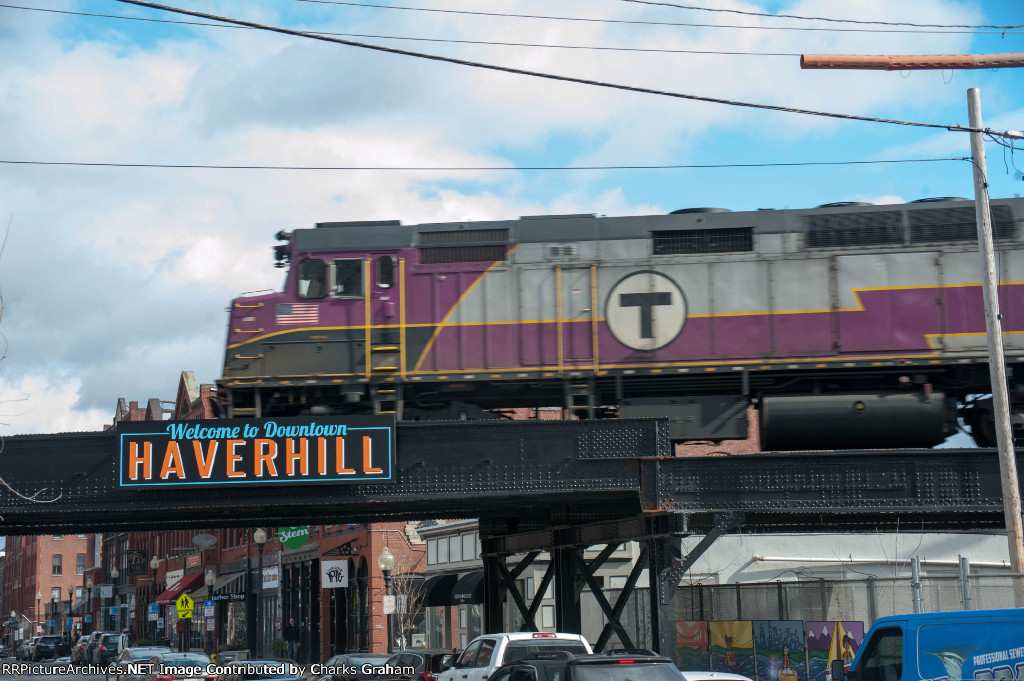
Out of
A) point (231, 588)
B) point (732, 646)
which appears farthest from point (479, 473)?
point (231, 588)

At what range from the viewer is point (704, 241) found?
21.4 meters

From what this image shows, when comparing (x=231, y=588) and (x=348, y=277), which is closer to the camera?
(x=348, y=277)

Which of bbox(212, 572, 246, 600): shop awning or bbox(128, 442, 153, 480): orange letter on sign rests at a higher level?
bbox(128, 442, 153, 480): orange letter on sign

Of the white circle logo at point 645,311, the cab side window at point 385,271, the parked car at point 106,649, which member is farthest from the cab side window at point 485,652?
the parked car at point 106,649

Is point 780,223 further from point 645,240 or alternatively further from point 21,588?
point 21,588

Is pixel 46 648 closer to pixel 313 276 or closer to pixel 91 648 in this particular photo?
pixel 91 648

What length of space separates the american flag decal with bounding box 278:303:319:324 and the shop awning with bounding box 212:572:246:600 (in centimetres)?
3792

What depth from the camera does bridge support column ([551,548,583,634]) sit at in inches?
878

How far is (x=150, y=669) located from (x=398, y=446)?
12276mm

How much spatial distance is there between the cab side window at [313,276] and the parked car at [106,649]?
116 feet

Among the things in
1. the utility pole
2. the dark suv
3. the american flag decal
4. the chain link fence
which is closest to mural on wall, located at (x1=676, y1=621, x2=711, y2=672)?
the chain link fence

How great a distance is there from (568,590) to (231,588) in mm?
40616

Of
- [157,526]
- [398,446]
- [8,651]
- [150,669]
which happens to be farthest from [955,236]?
[8,651]

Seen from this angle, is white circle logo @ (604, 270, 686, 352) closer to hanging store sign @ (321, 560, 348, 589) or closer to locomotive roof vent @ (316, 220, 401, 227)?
locomotive roof vent @ (316, 220, 401, 227)
